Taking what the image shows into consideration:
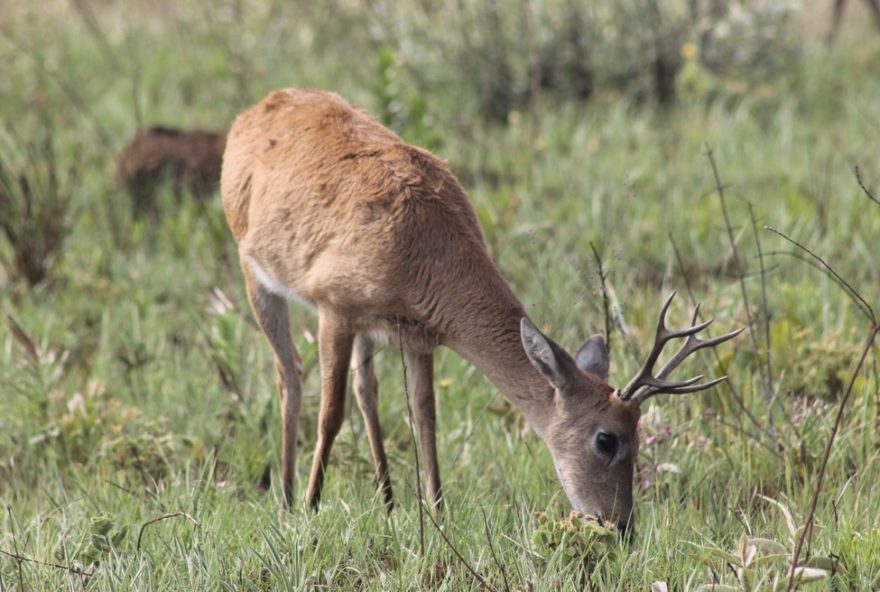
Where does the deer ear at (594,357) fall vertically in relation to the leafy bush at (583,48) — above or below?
below

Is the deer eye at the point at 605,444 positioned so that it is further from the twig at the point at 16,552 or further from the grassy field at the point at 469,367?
the twig at the point at 16,552

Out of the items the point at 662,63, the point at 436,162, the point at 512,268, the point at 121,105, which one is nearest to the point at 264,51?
the point at 121,105

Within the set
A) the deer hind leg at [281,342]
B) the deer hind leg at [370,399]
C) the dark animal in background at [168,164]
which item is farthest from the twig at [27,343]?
the dark animal in background at [168,164]

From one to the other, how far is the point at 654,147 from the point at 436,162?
3774mm

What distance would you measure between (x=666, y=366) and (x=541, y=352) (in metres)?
0.41

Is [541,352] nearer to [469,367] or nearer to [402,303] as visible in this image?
[402,303]

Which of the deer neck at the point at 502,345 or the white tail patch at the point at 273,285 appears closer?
the deer neck at the point at 502,345

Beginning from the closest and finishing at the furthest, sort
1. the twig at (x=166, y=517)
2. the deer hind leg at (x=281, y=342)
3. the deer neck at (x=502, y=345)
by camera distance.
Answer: the twig at (x=166, y=517) → the deer neck at (x=502, y=345) → the deer hind leg at (x=281, y=342)

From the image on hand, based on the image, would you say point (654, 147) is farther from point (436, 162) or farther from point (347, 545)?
point (347, 545)

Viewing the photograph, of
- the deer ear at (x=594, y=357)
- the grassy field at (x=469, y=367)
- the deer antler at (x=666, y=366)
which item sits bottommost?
the grassy field at (x=469, y=367)

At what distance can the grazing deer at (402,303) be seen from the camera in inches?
171

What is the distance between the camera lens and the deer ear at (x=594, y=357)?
4.52 m

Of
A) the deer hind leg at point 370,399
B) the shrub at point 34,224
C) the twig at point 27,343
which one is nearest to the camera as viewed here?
the deer hind leg at point 370,399

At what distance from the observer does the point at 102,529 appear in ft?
13.2
